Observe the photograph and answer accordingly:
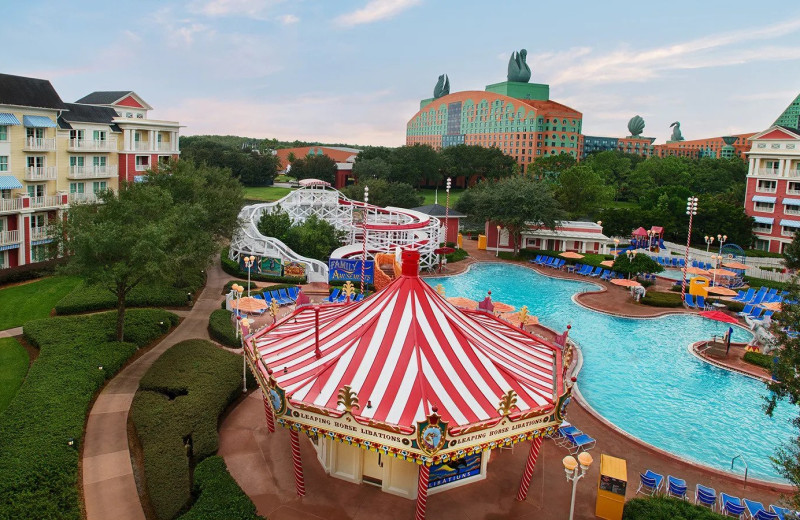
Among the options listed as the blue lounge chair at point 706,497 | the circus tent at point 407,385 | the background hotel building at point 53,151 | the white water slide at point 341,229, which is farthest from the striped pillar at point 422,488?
the background hotel building at point 53,151

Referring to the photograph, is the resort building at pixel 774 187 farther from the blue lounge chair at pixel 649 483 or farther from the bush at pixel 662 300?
the blue lounge chair at pixel 649 483

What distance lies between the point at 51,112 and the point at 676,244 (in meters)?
55.5

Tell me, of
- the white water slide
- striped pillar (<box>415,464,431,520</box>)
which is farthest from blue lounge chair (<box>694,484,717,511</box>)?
the white water slide

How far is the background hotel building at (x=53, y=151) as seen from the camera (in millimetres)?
34156

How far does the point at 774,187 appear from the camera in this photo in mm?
53594

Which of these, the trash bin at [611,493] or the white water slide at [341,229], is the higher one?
the white water slide at [341,229]

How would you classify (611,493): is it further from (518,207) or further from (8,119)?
(8,119)

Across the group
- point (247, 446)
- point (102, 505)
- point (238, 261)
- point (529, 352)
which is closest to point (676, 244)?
point (238, 261)

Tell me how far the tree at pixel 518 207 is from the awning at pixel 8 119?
3403 cm

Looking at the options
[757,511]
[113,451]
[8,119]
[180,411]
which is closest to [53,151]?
[8,119]

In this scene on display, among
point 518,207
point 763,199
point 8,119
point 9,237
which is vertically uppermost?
point 8,119

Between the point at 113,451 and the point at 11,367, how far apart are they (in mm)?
8016

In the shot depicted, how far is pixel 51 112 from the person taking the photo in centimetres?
3644

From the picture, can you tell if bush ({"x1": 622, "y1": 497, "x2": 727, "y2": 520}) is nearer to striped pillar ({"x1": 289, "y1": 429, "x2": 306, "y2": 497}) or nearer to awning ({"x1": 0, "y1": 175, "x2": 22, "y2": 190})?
striped pillar ({"x1": 289, "y1": 429, "x2": 306, "y2": 497})
